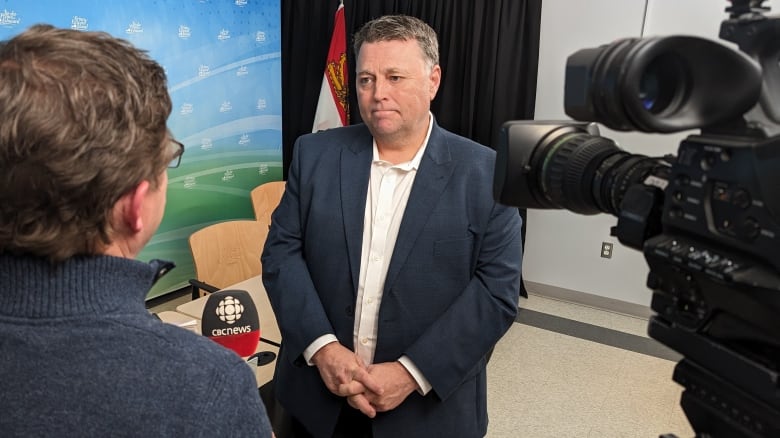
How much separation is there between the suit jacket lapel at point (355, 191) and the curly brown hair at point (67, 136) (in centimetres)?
78

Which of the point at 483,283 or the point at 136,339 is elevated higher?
the point at 136,339

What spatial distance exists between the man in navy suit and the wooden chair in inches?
43.0

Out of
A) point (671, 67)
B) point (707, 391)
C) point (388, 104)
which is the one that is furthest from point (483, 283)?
point (671, 67)

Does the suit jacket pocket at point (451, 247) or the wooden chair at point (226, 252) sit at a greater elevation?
the suit jacket pocket at point (451, 247)

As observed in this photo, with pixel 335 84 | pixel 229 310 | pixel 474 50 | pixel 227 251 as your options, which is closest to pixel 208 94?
pixel 335 84

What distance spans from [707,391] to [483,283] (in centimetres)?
74

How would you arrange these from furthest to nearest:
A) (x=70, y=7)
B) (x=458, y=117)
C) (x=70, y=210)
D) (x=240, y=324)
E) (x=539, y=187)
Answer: (x=458, y=117)
(x=70, y=7)
(x=240, y=324)
(x=539, y=187)
(x=70, y=210)

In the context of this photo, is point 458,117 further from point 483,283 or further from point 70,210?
point 70,210

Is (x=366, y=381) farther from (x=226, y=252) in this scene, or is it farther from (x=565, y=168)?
(x=226, y=252)

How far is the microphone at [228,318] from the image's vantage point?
1.35 meters

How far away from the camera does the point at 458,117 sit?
4113 mm

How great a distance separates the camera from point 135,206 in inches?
26.5

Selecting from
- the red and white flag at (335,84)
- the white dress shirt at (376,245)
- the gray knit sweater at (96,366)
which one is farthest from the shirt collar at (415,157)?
the red and white flag at (335,84)

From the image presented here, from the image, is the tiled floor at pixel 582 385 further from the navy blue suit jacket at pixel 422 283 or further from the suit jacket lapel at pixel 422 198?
the suit jacket lapel at pixel 422 198
